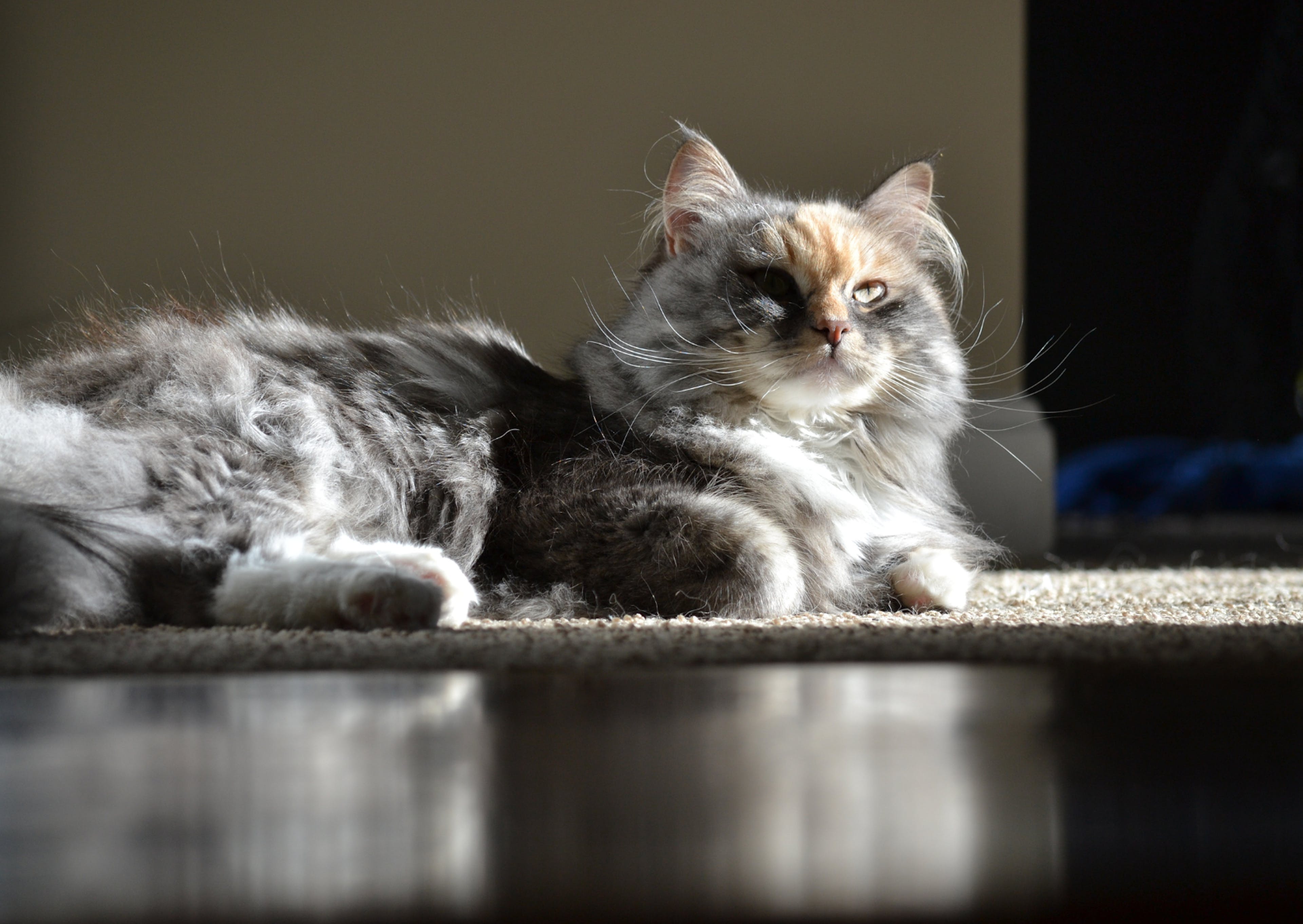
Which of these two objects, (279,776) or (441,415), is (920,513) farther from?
(279,776)

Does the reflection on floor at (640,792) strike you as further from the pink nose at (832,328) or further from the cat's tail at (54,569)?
the pink nose at (832,328)

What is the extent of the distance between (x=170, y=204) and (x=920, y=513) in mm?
2114

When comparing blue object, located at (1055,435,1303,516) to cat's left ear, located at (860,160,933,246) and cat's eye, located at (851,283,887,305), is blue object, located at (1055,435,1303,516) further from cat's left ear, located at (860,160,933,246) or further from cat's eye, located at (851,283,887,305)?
cat's eye, located at (851,283,887,305)

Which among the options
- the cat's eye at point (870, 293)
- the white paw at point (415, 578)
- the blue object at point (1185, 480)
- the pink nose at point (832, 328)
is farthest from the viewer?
the blue object at point (1185, 480)

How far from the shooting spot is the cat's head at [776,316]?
136 centimetres

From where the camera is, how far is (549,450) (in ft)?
4.52

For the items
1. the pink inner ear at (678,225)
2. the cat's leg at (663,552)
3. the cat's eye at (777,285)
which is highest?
the pink inner ear at (678,225)

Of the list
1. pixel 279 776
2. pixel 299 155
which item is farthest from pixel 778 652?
pixel 299 155

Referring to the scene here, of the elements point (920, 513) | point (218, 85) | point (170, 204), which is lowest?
point (920, 513)

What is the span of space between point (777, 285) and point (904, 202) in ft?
1.20

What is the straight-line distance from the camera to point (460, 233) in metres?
2.77

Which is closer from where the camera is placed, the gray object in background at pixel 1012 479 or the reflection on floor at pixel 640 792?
the reflection on floor at pixel 640 792

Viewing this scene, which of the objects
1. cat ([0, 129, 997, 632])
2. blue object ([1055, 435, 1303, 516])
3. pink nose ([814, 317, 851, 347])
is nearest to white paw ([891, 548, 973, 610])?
cat ([0, 129, 997, 632])

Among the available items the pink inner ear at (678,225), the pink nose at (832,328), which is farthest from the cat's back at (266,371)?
the pink nose at (832,328)
